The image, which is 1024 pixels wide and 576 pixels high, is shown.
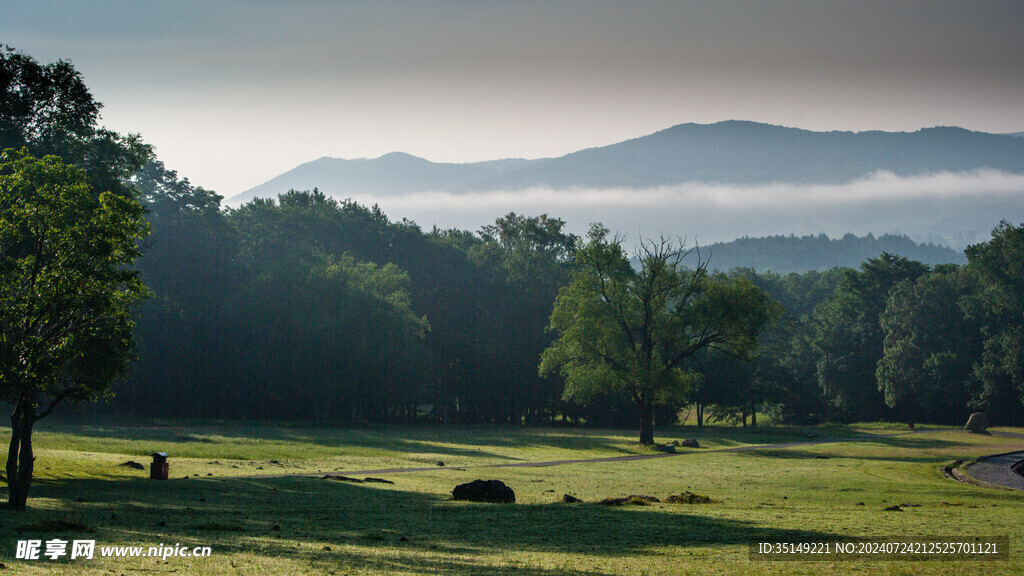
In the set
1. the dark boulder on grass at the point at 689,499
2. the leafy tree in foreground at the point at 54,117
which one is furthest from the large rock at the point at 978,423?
the leafy tree in foreground at the point at 54,117

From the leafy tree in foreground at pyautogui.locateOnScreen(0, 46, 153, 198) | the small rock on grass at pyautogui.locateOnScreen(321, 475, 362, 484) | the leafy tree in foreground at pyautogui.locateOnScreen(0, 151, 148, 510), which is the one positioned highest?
the leafy tree in foreground at pyautogui.locateOnScreen(0, 46, 153, 198)

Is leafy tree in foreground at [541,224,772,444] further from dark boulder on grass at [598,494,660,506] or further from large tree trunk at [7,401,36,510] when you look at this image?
large tree trunk at [7,401,36,510]

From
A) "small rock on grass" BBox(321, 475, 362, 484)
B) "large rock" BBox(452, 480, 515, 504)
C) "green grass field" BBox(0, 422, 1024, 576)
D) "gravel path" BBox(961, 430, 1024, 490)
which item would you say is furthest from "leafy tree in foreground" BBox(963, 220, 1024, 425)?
"small rock on grass" BBox(321, 475, 362, 484)

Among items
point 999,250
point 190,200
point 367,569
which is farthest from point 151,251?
point 999,250

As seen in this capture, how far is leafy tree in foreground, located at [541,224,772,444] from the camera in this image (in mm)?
66938

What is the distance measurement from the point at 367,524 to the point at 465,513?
385 centimetres

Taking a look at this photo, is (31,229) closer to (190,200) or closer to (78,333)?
(78,333)

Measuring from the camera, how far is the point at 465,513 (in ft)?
81.8

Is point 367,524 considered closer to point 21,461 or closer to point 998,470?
point 21,461

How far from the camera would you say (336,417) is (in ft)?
309

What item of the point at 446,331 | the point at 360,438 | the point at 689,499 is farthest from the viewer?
the point at 446,331

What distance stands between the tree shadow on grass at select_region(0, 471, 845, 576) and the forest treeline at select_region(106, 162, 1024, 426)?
51.4m

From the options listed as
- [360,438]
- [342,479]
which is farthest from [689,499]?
[360,438]

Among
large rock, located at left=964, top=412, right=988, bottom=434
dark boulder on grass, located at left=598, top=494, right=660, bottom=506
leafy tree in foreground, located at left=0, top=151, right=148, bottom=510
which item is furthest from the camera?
large rock, located at left=964, top=412, right=988, bottom=434
